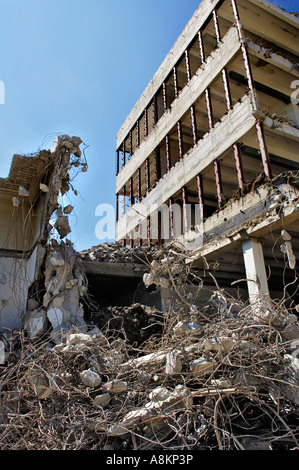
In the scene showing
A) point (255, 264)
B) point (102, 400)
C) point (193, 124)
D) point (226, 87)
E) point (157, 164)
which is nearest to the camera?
point (102, 400)

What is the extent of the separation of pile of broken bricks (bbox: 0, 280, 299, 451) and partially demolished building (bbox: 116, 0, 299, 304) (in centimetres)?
372

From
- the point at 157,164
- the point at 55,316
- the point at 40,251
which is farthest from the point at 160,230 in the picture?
the point at 55,316

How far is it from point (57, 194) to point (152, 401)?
5151mm

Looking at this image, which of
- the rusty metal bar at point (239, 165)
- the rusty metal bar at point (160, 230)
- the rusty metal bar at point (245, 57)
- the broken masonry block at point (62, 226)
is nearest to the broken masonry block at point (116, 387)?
the broken masonry block at point (62, 226)

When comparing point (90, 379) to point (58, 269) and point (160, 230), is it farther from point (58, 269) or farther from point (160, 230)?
point (160, 230)

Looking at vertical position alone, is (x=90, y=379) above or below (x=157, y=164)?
below

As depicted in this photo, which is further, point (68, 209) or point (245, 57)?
point (245, 57)

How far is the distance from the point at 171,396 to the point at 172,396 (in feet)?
0.04

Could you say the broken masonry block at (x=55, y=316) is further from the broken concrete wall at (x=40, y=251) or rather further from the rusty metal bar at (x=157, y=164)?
the rusty metal bar at (x=157, y=164)

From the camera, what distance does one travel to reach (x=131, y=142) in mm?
19906

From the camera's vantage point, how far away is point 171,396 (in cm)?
334

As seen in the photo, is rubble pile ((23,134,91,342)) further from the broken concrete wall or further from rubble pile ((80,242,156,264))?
rubble pile ((80,242,156,264))
